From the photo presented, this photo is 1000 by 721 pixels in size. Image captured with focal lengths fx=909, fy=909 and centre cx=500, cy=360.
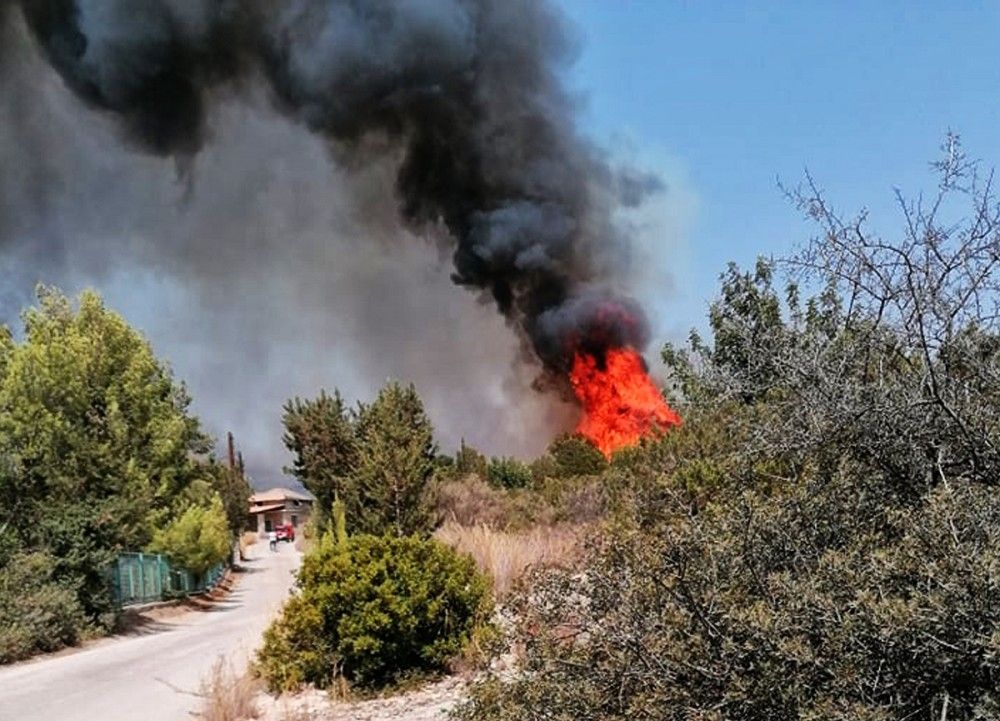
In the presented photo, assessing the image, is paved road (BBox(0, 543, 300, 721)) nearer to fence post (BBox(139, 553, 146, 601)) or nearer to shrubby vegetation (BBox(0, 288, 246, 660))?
shrubby vegetation (BBox(0, 288, 246, 660))

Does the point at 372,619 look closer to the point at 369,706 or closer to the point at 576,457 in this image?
the point at 369,706

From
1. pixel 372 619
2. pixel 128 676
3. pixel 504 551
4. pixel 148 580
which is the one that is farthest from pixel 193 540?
pixel 372 619

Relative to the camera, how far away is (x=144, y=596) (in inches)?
1110

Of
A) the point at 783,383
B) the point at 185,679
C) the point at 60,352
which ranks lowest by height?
the point at 185,679

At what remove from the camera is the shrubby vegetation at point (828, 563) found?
344 centimetres

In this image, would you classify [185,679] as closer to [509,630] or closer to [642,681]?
[509,630]

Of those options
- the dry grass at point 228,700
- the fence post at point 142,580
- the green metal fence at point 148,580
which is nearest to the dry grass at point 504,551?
the dry grass at point 228,700

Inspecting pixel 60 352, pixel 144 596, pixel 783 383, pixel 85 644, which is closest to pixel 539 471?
pixel 144 596

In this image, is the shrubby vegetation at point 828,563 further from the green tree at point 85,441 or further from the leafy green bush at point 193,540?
the leafy green bush at point 193,540

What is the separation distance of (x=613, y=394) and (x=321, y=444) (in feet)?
44.0

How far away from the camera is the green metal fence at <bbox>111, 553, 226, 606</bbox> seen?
24.8 m

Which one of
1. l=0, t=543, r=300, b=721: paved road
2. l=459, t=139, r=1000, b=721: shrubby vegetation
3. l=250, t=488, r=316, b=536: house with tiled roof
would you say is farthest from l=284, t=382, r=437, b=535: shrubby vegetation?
l=250, t=488, r=316, b=536: house with tiled roof

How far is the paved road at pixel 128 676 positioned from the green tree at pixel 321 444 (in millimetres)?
5078

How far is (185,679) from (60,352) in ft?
56.2
